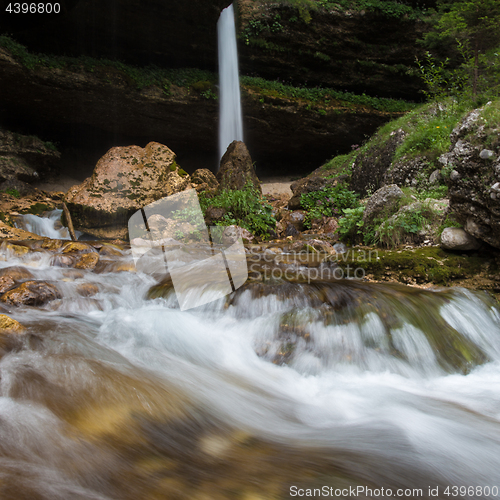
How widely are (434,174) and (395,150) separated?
1.60m

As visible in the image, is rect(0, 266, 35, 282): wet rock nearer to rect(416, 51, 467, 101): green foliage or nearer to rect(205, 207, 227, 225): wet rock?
rect(205, 207, 227, 225): wet rock

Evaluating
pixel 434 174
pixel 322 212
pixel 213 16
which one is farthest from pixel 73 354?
pixel 213 16

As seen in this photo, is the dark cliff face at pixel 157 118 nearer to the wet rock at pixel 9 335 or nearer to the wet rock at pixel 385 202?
the wet rock at pixel 385 202

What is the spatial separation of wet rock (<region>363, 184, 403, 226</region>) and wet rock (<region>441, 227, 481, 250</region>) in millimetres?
1334

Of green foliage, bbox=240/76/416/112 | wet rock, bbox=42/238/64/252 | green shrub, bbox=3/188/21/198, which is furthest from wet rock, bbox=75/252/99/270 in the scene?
green foliage, bbox=240/76/416/112

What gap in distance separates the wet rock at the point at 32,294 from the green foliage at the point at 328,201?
5.67m

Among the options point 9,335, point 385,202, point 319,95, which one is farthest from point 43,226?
point 319,95

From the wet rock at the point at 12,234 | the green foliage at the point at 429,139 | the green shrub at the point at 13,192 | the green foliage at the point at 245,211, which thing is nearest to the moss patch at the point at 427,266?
the green foliage at the point at 429,139

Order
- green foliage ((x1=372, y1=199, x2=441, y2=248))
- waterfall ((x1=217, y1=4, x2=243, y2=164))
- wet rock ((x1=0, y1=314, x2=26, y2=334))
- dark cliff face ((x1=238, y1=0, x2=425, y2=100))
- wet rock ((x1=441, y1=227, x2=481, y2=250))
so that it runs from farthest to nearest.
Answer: waterfall ((x1=217, y1=4, x2=243, y2=164))
dark cliff face ((x1=238, y1=0, x2=425, y2=100))
green foliage ((x1=372, y1=199, x2=441, y2=248))
wet rock ((x1=441, y1=227, x2=481, y2=250))
wet rock ((x1=0, y1=314, x2=26, y2=334))

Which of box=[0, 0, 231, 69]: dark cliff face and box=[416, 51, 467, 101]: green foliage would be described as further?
box=[0, 0, 231, 69]: dark cliff face

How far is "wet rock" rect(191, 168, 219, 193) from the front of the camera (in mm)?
9154

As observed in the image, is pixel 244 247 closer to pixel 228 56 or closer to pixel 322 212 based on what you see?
pixel 322 212

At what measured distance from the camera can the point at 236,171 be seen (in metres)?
10.0

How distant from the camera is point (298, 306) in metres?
3.26
